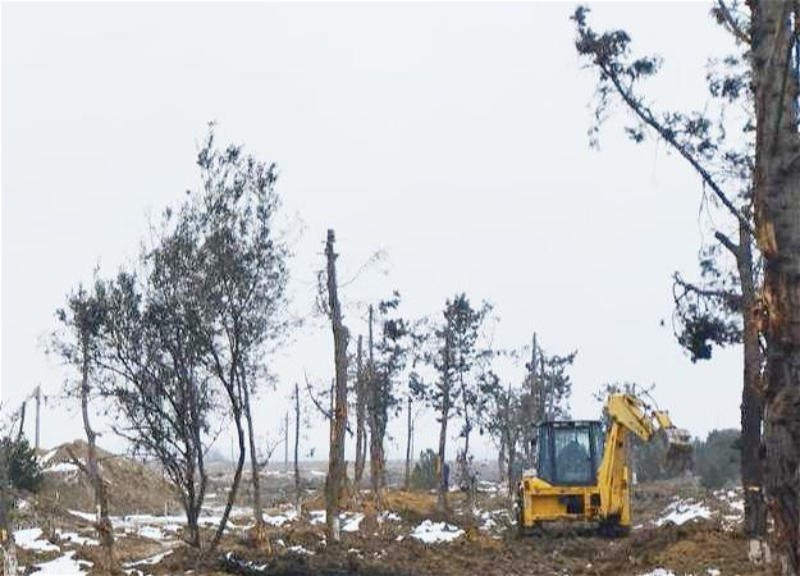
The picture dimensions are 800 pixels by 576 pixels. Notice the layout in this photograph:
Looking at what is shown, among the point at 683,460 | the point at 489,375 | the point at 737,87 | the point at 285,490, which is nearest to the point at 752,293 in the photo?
the point at 683,460

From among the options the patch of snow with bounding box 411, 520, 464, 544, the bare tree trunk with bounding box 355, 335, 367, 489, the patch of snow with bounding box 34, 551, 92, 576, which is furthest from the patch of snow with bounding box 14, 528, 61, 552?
the bare tree trunk with bounding box 355, 335, 367, 489

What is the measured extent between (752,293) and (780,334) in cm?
1073

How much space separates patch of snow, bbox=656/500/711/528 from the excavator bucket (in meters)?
15.5

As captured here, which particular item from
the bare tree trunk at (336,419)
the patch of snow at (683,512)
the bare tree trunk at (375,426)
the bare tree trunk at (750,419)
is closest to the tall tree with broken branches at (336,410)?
the bare tree trunk at (336,419)

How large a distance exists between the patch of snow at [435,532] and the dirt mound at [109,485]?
15.4m

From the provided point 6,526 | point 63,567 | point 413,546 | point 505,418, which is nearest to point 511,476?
point 505,418

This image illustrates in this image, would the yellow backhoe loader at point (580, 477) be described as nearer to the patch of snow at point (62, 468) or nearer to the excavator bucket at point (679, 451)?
the excavator bucket at point (679, 451)

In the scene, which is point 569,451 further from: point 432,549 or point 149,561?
point 149,561

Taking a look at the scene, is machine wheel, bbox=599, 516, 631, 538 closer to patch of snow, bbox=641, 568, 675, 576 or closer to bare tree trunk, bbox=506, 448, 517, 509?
patch of snow, bbox=641, 568, 675, 576

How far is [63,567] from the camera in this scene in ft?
71.4

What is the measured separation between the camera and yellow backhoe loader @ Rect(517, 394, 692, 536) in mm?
25344

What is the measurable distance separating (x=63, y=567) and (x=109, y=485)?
29109 mm

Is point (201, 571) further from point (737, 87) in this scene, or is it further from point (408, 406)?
point (408, 406)

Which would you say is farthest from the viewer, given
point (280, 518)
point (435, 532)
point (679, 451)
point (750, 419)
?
point (280, 518)
